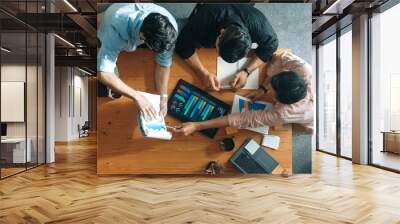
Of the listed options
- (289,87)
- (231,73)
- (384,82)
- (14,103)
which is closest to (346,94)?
(384,82)

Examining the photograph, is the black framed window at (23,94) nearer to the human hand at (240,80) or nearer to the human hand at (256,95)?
the human hand at (240,80)

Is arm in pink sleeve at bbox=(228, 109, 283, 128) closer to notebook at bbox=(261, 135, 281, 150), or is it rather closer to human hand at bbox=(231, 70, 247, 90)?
notebook at bbox=(261, 135, 281, 150)

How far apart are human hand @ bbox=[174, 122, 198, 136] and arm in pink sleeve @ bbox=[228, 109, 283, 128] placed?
0.58m

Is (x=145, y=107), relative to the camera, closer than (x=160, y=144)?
Yes

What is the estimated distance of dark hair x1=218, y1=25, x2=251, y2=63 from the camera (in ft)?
18.3

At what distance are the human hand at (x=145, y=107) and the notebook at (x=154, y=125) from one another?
48 mm

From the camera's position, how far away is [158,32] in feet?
18.1

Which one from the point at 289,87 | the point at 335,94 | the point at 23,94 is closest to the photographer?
the point at 289,87

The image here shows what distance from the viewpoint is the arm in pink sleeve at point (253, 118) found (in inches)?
230

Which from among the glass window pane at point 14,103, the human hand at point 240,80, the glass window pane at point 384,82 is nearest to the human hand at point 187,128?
the human hand at point 240,80

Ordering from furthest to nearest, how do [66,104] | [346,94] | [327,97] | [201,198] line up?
[66,104] → [327,97] → [346,94] → [201,198]

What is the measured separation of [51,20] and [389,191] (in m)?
6.58

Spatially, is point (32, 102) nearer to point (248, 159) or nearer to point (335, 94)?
point (248, 159)

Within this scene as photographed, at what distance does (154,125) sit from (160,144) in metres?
0.40
